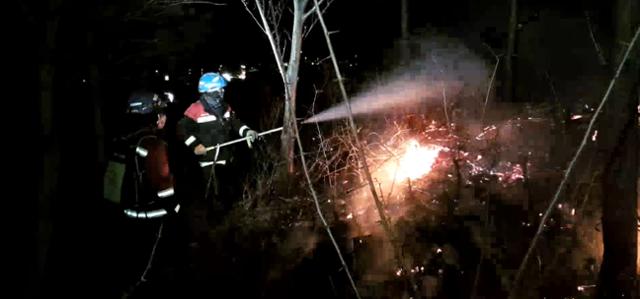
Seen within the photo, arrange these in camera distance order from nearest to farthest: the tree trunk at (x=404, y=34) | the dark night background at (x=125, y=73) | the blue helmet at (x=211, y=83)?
the dark night background at (x=125, y=73)
the blue helmet at (x=211, y=83)
the tree trunk at (x=404, y=34)

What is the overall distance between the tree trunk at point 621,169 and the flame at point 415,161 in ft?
13.1

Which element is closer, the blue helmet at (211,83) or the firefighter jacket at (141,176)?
the firefighter jacket at (141,176)

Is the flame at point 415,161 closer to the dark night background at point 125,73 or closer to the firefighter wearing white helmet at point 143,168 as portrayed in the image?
the dark night background at point 125,73

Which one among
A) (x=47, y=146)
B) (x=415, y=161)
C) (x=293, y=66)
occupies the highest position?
(x=47, y=146)

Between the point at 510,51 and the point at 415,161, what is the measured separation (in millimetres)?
7411

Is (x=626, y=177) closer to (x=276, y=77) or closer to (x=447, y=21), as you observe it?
(x=276, y=77)

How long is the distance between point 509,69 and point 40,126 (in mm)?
13688

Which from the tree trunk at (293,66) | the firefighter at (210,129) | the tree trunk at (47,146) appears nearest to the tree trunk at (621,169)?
the tree trunk at (47,146)

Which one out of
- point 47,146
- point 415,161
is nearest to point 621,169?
point 47,146

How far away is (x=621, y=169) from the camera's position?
374 centimetres

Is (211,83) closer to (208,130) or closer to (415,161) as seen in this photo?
(208,130)

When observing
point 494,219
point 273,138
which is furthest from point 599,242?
point 273,138

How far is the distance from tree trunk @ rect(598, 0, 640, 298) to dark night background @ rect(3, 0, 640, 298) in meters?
0.20

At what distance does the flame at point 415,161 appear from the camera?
314 inches
